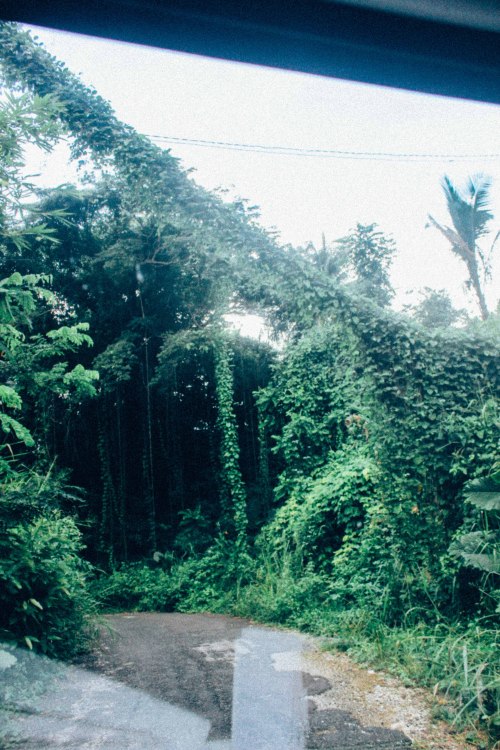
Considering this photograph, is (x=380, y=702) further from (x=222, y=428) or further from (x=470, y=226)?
(x=470, y=226)

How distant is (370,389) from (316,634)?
2.62 m

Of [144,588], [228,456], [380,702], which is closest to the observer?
[380,702]

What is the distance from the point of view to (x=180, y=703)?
11.2 feet

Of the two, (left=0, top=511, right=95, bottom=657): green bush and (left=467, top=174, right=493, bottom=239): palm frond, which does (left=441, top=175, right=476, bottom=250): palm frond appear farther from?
(left=0, top=511, right=95, bottom=657): green bush

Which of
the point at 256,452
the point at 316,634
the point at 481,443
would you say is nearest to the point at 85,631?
the point at 316,634

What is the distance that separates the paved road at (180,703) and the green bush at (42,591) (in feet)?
0.81

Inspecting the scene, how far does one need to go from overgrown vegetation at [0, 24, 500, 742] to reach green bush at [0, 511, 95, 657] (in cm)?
2

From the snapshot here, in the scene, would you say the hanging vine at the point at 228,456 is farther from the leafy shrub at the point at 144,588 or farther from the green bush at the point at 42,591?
the green bush at the point at 42,591

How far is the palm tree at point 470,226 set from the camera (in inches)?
445

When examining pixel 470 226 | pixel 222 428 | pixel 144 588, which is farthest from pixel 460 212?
pixel 144 588

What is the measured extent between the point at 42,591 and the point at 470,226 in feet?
38.4

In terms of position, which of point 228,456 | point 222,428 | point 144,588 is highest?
point 222,428

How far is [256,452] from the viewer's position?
37.1 ft

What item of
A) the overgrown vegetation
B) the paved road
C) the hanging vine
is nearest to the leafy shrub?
the overgrown vegetation
